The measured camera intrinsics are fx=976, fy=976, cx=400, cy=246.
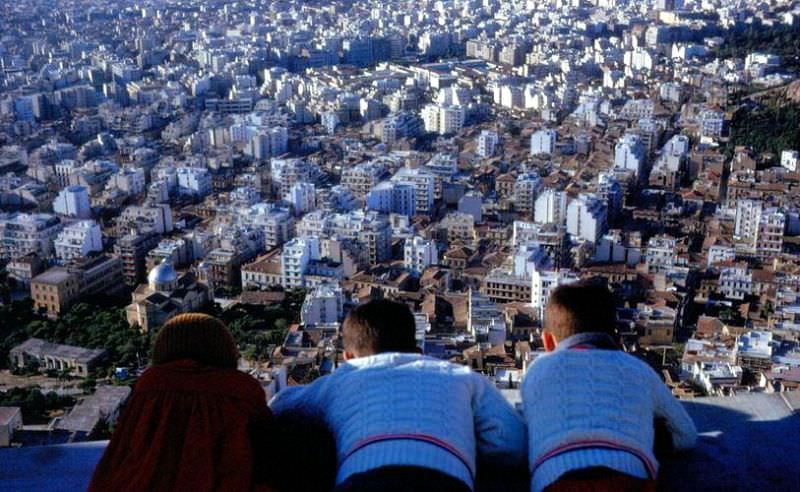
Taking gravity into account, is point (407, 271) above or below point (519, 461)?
below

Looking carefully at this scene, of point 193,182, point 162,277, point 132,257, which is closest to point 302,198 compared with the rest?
point 193,182

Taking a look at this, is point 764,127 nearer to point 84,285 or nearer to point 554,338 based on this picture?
point 84,285

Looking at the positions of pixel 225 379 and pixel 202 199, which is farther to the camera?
pixel 202 199

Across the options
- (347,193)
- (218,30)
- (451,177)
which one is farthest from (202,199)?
(218,30)

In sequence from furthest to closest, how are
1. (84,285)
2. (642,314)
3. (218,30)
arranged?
(218,30), (84,285), (642,314)

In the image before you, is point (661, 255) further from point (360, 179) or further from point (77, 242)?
point (77, 242)

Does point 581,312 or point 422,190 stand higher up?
point 581,312

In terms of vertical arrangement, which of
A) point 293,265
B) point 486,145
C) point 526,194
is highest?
point 486,145
